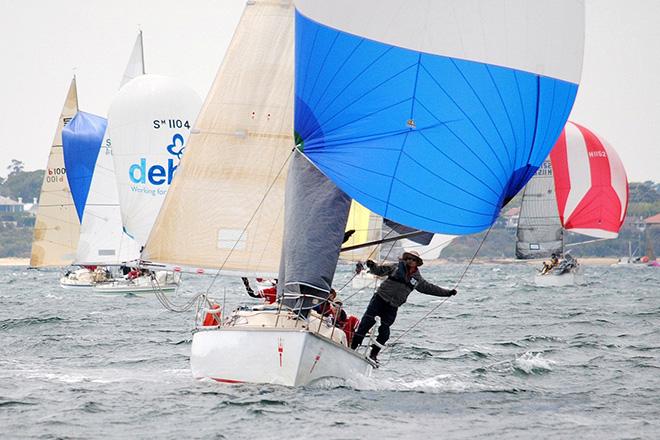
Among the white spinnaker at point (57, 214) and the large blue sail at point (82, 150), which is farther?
the white spinnaker at point (57, 214)

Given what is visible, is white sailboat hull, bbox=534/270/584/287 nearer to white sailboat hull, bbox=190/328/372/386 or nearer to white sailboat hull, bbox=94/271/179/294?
white sailboat hull, bbox=94/271/179/294

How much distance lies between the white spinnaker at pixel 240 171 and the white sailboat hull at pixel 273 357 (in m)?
1.95

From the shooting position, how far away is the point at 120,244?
35.2m

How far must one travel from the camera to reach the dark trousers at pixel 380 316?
508 inches

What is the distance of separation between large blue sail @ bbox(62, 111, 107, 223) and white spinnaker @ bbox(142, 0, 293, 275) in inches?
923

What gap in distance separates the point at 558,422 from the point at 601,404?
132cm

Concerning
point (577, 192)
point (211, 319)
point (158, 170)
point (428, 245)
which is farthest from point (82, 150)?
point (211, 319)

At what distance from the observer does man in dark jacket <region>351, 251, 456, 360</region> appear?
1258 cm

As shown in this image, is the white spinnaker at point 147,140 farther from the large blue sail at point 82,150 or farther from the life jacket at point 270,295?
the life jacket at point 270,295

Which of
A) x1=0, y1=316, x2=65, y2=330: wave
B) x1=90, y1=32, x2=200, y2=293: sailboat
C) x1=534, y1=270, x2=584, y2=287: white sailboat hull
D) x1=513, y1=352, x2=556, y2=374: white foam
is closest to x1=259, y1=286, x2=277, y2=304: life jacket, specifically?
x1=513, y1=352, x2=556, y2=374: white foam

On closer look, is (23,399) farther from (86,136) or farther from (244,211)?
(86,136)

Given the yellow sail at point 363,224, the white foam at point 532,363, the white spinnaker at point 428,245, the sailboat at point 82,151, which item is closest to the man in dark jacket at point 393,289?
the white foam at point 532,363

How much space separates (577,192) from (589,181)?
718 mm

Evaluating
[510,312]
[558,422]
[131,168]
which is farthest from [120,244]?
[558,422]
